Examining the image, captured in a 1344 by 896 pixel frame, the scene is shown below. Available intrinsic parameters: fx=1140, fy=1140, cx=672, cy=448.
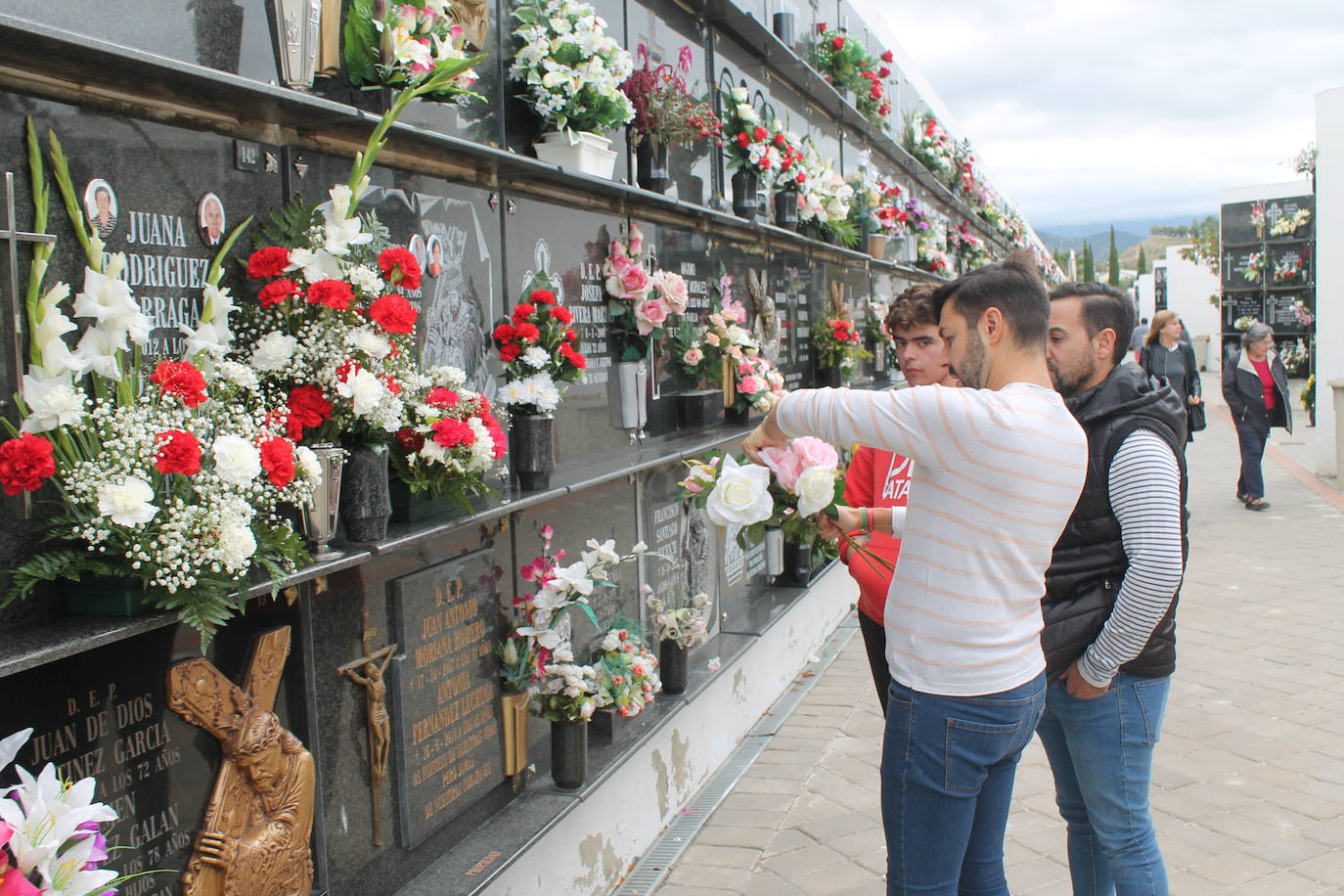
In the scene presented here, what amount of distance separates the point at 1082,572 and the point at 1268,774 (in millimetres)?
2594

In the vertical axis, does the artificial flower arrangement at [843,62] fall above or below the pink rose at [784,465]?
above

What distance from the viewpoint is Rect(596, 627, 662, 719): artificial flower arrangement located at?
3850 millimetres

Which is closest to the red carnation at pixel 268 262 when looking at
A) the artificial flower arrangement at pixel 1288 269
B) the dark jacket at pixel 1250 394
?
the dark jacket at pixel 1250 394

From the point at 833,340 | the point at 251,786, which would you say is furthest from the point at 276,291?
the point at 833,340

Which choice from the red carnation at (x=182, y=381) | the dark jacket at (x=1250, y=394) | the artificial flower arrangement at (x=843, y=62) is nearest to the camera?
the red carnation at (x=182, y=381)

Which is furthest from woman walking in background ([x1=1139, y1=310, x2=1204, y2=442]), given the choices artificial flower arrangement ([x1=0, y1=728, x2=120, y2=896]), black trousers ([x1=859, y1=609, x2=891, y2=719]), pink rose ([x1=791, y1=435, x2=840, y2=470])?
artificial flower arrangement ([x1=0, y1=728, x2=120, y2=896])

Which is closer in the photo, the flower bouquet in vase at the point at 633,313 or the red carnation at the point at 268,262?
the red carnation at the point at 268,262

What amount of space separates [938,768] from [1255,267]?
86.0 feet

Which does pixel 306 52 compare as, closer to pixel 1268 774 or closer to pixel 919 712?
pixel 919 712

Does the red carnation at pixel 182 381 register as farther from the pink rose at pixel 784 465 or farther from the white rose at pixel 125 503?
the pink rose at pixel 784 465

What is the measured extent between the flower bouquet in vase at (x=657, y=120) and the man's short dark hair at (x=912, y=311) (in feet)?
4.55

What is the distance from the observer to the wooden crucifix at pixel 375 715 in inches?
116

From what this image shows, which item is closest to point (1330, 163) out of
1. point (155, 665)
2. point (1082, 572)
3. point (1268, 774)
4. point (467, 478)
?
point (1268, 774)

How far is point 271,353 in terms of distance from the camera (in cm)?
236
